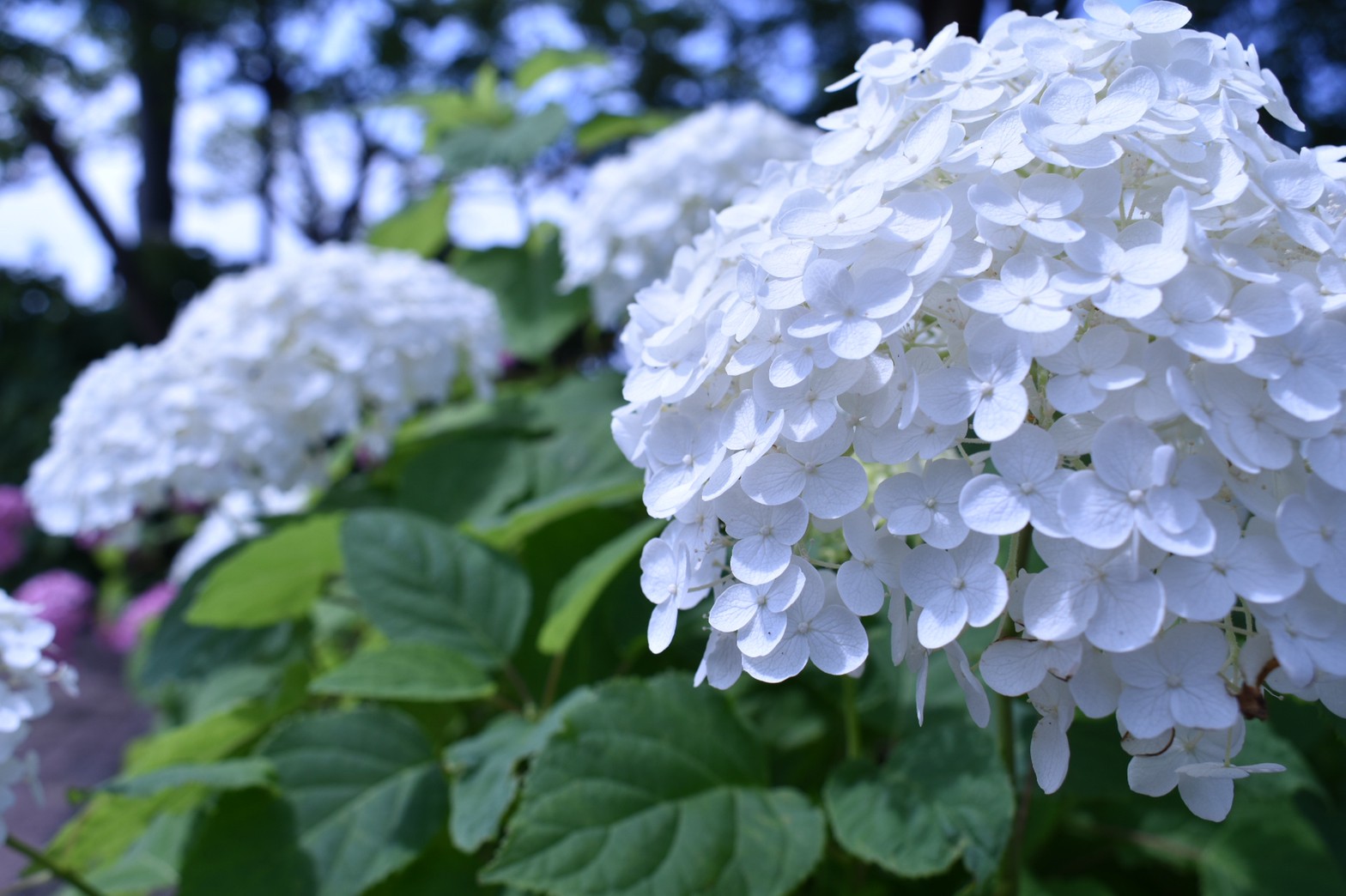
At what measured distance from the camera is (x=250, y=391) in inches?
57.0

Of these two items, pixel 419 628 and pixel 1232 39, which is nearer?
pixel 1232 39

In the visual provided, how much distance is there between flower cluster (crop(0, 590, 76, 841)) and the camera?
0.81 m

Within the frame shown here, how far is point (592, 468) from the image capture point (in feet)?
4.39

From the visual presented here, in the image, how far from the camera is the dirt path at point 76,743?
10.4 feet

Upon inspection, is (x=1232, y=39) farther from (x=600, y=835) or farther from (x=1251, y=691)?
(x=600, y=835)

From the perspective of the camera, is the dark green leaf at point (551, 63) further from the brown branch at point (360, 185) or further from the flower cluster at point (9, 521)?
the brown branch at point (360, 185)

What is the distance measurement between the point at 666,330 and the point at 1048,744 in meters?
0.33

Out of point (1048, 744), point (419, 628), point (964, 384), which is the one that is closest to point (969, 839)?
point (1048, 744)

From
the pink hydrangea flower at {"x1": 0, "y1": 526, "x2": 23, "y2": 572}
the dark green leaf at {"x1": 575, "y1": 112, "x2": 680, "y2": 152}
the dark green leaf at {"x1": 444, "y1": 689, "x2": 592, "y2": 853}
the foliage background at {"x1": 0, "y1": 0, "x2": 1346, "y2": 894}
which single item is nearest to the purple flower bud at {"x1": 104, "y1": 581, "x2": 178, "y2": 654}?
the pink hydrangea flower at {"x1": 0, "y1": 526, "x2": 23, "y2": 572}

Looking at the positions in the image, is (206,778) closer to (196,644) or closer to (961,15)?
(196,644)

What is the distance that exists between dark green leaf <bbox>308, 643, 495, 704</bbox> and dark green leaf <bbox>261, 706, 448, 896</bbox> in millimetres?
44

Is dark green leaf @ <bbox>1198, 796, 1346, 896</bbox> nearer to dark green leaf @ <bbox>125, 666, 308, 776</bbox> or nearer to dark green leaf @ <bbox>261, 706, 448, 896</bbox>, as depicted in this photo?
dark green leaf @ <bbox>261, 706, 448, 896</bbox>

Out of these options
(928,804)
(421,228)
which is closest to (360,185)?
(421,228)

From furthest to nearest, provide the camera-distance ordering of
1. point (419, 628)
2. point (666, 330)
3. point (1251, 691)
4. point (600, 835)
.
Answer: point (419, 628), point (600, 835), point (666, 330), point (1251, 691)
